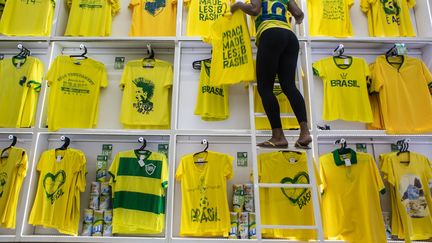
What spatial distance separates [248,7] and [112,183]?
1.91 metres

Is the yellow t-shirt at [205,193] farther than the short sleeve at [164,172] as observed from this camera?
No

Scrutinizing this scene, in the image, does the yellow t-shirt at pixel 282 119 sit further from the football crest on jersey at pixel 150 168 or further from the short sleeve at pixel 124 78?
the short sleeve at pixel 124 78

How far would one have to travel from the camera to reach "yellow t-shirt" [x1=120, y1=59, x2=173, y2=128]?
3.02 meters

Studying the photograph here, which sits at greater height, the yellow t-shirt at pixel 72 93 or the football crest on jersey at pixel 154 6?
the football crest on jersey at pixel 154 6

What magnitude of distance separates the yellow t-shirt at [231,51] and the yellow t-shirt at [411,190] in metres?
1.53

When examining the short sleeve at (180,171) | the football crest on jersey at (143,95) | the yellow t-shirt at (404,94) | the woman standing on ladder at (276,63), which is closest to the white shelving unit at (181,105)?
the short sleeve at (180,171)

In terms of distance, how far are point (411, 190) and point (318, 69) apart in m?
1.37

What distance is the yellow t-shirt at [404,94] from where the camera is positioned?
9.39 feet

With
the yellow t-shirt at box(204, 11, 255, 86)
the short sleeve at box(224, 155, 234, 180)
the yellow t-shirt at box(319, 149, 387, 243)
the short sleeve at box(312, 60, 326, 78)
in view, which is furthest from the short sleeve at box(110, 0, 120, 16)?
the yellow t-shirt at box(319, 149, 387, 243)

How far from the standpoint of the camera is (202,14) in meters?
3.36

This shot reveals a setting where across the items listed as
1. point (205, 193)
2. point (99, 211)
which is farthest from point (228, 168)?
point (99, 211)

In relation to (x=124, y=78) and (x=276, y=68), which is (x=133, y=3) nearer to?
(x=124, y=78)

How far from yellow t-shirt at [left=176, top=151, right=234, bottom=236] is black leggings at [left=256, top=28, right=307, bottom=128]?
0.76 m

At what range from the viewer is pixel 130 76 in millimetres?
3160
